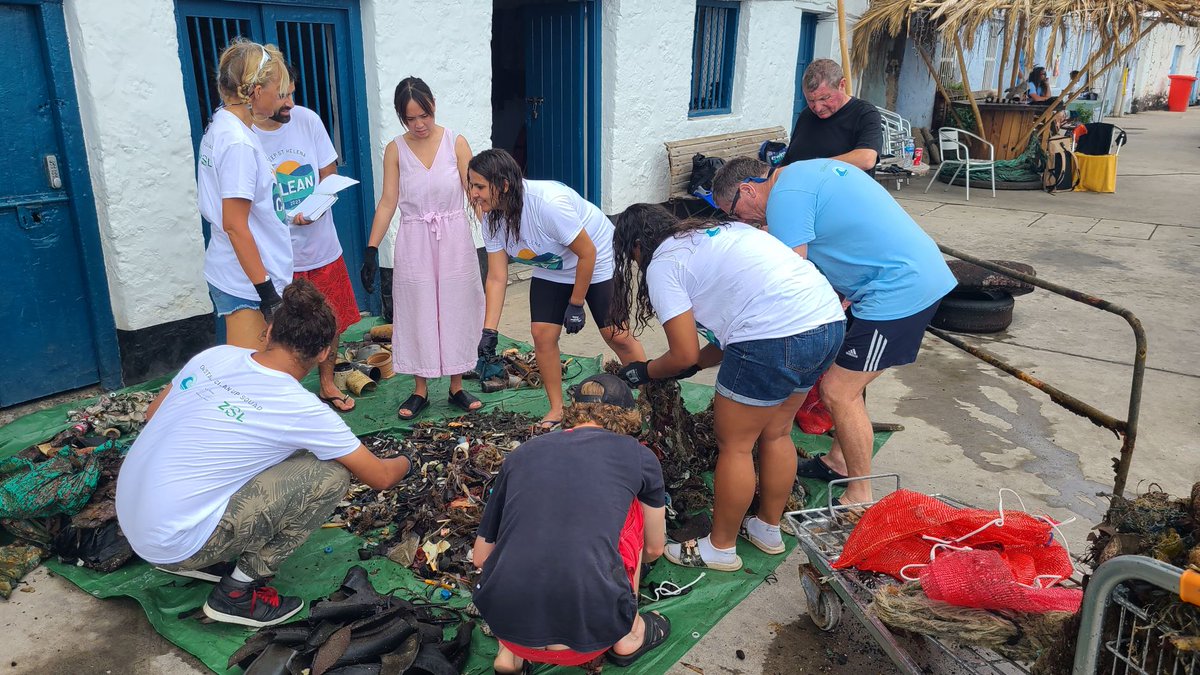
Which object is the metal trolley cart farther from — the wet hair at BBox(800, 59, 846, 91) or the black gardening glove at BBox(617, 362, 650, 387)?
the wet hair at BBox(800, 59, 846, 91)

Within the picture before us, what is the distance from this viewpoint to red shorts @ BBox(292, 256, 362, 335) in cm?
480

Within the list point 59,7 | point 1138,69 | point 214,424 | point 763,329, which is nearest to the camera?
point 214,424

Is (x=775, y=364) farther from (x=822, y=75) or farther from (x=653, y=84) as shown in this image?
(x=653, y=84)

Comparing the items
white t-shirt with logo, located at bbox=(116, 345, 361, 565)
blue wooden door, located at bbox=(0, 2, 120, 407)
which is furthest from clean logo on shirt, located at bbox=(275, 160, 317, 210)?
white t-shirt with logo, located at bbox=(116, 345, 361, 565)

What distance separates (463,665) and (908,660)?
1.47 m

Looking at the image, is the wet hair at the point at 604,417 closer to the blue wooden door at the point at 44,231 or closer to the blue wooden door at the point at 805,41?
the blue wooden door at the point at 44,231

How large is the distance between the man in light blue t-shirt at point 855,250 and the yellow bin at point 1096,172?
11598mm

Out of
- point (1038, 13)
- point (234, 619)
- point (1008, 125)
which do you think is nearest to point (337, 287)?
point (234, 619)

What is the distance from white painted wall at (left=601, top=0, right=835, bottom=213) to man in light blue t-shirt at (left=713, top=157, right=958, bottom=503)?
5004 mm

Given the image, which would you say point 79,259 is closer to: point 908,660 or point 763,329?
point 763,329

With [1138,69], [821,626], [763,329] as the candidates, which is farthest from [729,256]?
[1138,69]

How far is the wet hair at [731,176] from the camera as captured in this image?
3.69m

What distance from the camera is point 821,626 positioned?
316cm

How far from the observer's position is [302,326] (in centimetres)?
300
